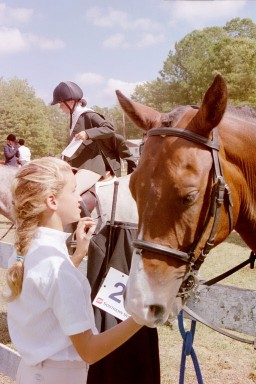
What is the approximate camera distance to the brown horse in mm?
1855

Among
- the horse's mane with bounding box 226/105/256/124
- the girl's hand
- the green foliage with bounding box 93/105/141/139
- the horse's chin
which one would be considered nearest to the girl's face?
the girl's hand

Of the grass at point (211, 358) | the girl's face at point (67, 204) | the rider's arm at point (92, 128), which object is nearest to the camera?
the girl's face at point (67, 204)

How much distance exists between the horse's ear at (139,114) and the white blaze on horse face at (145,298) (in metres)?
0.80

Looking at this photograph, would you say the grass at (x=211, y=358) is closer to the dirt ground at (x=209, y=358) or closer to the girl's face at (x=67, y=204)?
the dirt ground at (x=209, y=358)

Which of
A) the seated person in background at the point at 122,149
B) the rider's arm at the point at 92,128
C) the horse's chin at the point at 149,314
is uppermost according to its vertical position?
the rider's arm at the point at 92,128

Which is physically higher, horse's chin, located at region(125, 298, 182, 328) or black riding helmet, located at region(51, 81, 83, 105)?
black riding helmet, located at region(51, 81, 83, 105)

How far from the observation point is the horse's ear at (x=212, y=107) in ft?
6.27

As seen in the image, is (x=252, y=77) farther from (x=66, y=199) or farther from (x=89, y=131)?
(x=66, y=199)

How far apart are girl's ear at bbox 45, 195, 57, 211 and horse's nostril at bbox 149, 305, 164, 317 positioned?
645mm

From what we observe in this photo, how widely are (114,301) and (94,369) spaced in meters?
0.46

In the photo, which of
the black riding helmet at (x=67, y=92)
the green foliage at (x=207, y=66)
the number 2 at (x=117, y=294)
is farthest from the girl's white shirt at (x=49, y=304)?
the green foliage at (x=207, y=66)

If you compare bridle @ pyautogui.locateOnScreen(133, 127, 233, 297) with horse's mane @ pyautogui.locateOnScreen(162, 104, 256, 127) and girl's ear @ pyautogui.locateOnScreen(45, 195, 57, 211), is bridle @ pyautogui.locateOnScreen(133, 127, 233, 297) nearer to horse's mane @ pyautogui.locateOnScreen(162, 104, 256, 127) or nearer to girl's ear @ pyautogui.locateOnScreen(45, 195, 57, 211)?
horse's mane @ pyautogui.locateOnScreen(162, 104, 256, 127)

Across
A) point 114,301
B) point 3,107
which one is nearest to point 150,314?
point 114,301

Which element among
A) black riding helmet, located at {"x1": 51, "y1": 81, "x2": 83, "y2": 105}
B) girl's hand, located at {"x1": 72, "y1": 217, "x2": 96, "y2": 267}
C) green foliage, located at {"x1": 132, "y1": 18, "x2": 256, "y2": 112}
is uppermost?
green foliage, located at {"x1": 132, "y1": 18, "x2": 256, "y2": 112}
